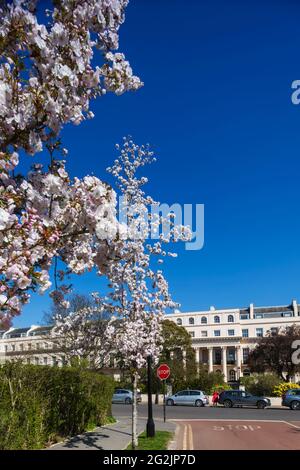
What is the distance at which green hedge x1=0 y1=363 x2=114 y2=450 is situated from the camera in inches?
444

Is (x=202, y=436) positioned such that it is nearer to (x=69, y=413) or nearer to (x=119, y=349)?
(x=69, y=413)

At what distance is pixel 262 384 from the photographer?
51.9 m

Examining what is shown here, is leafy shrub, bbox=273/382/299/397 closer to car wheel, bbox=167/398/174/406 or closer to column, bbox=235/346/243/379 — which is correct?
car wheel, bbox=167/398/174/406

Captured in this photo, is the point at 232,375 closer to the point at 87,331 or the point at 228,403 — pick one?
the point at 228,403

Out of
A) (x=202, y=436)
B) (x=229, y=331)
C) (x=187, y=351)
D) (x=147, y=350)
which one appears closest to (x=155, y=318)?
(x=147, y=350)

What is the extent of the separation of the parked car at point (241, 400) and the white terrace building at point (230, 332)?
56627 millimetres

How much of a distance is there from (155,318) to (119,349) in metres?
1.55

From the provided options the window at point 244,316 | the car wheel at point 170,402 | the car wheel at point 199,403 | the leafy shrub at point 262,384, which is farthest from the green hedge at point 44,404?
the window at point 244,316

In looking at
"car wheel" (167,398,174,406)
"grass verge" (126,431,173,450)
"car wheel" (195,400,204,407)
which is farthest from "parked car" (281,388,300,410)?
"grass verge" (126,431,173,450)

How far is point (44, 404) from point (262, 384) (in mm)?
42738

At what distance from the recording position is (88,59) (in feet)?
14.2

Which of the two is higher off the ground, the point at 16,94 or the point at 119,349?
the point at 16,94

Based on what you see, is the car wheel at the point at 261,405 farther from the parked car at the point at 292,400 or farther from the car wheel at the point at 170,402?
the car wheel at the point at 170,402

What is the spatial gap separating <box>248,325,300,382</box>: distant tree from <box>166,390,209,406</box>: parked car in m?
25.1
